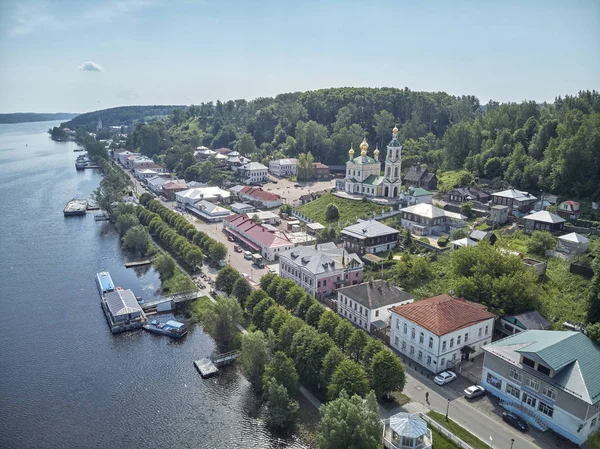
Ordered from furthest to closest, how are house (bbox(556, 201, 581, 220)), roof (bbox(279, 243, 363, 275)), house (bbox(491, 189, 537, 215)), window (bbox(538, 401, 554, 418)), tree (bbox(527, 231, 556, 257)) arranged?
house (bbox(491, 189, 537, 215)), house (bbox(556, 201, 581, 220)), roof (bbox(279, 243, 363, 275)), tree (bbox(527, 231, 556, 257)), window (bbox(538, 401, 554, 418))

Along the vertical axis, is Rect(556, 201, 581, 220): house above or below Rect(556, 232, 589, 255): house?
above

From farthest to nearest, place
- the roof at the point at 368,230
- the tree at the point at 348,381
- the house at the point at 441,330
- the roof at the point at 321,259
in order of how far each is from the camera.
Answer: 1. the roof at the point at 368,230
2. the roof at the point at 321,259
3. the house at the point at 441,330
4. the tree at the point at 348,381

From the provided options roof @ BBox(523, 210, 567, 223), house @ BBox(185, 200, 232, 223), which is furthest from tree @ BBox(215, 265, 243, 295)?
roof @ BBox(523, 210, 567, 223)

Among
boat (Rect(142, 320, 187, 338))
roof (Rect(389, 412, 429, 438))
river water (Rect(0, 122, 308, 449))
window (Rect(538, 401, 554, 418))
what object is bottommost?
river water (Rect(0, 122, 308, 449))

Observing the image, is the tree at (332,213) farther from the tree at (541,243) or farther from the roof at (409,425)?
the roof at (409,425)

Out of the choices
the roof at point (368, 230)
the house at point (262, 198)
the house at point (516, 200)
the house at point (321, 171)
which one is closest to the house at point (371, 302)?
the roof at point (368, 230)

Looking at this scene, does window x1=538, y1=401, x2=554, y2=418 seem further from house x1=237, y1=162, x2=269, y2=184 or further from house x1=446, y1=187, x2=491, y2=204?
house x1=237, y1=162, x2=269, y2=184
